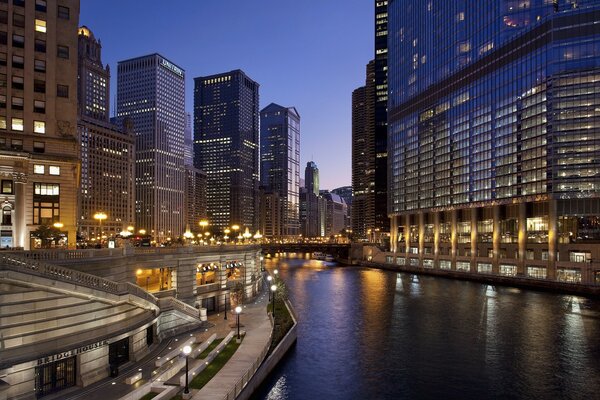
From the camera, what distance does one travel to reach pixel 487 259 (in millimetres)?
128125

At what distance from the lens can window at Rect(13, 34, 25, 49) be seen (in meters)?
49.9

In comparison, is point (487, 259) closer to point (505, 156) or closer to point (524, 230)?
point (524, 230)

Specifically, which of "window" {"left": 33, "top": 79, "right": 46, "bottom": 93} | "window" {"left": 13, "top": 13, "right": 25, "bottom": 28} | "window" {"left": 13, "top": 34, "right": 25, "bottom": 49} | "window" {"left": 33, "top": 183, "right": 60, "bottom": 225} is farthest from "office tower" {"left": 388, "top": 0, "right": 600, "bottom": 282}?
"window" {"left": 13, "top": 13, "right": 25, "bottom": 28}

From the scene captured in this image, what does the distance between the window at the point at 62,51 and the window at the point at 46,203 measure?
14.4 meters

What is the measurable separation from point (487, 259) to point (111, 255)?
111248 millimetres

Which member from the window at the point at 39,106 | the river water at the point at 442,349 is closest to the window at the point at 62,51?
the window at the point at 39,106

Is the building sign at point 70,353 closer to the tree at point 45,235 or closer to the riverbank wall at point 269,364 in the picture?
the riverbank wall at point 269,364

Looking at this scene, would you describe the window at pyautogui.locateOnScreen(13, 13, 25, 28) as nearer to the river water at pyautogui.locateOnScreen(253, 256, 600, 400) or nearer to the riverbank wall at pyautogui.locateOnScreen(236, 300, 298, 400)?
the riverbank wall at pyautogui.locateOnScreen(236, 300, 298, 400)

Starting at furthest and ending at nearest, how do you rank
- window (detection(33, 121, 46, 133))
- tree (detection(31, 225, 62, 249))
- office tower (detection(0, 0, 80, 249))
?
window (detection(33, 121, 46, 133)), office tower (detection(0, 0, 80, 249)), tree (detection(31, 225, 62, 249))

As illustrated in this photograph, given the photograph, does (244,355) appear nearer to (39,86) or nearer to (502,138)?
(39,86)

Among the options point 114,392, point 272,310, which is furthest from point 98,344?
point 272,310

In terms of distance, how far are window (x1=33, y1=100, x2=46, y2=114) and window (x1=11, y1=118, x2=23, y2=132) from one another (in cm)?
187

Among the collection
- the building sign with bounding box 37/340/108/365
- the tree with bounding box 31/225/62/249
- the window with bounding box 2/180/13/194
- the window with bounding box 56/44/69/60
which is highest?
the window with bounding box 56/44/69/60

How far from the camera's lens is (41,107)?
51531mm
